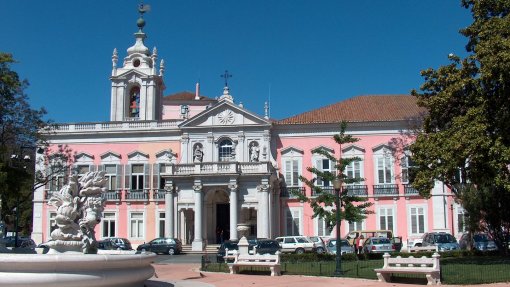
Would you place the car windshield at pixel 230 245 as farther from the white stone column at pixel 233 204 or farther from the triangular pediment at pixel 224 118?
the triangular pediment at pixel 224 118

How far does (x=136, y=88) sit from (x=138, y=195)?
902cm

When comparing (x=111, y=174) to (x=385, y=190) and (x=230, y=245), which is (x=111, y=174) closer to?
(x=230, y=245)

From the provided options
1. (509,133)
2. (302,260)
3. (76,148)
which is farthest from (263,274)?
(76,148)

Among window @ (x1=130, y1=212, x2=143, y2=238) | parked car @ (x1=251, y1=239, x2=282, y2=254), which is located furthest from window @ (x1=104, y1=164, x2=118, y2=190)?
parked car @ (x1=251, y1=239, x2=282, y2=254)

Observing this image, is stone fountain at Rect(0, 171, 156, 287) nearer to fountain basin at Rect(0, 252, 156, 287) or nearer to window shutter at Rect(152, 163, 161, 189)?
fountain basin at Rect(0, 252, 156, 287)

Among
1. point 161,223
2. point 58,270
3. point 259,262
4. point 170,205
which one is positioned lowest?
point 259,262

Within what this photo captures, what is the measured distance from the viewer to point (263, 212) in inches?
1549

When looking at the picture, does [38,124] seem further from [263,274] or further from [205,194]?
[263,274]

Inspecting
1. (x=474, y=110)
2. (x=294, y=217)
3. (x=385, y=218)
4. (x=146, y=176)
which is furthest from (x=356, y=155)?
(x=474, y=110)

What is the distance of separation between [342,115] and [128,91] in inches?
667

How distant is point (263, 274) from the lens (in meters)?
20.8

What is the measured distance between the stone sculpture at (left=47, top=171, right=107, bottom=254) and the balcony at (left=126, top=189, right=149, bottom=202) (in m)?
28.5

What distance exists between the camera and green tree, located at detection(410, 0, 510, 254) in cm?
2070

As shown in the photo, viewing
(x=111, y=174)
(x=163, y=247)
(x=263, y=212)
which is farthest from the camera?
(x=111, y=174)
